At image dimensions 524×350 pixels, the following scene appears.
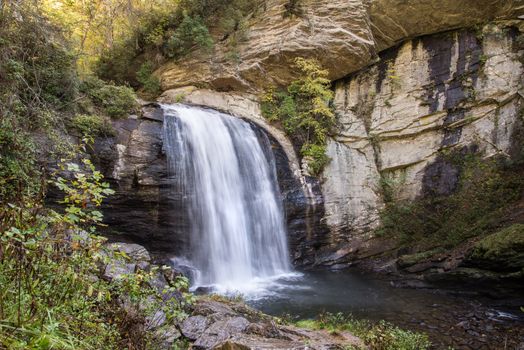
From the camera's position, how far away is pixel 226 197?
1014 cm

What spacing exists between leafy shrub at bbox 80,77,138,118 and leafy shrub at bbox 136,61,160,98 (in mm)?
4094

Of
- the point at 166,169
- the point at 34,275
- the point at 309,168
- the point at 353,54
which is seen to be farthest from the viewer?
the point at 353,54

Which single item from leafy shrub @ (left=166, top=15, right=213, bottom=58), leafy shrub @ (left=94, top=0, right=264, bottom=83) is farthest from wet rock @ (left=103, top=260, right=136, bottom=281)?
leafy shrub @ (left=94, top=0, right=264, bottom=83)

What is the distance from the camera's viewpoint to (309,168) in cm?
1230

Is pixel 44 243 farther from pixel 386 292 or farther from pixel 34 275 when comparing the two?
pixel 386 292

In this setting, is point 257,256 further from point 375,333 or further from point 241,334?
point 241,334

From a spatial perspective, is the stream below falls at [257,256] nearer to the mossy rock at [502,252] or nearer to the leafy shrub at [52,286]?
the mossy rock at [502,252]

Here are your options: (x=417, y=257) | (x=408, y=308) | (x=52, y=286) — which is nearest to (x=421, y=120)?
(x=417, y=257)

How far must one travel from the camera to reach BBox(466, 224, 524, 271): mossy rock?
7.41 metres

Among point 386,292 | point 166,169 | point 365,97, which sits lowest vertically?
point 386,292

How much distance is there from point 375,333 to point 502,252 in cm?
462

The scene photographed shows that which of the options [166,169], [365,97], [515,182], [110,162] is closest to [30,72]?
[110,162]

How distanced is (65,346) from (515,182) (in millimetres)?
12399

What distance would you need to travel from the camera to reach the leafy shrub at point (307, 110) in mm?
12612
